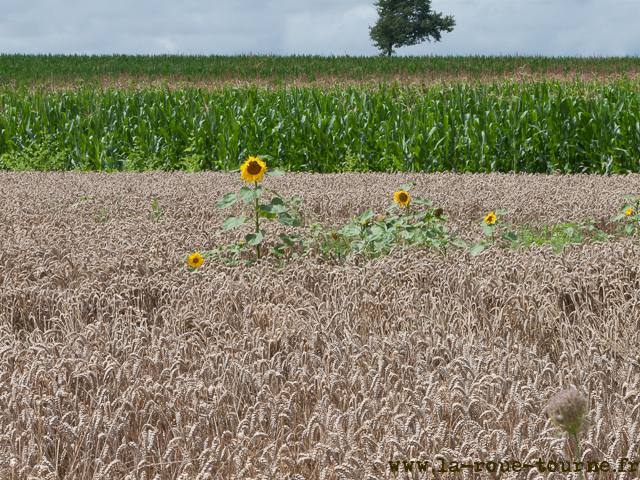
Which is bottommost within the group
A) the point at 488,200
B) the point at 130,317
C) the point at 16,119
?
Result: the point at 130,317

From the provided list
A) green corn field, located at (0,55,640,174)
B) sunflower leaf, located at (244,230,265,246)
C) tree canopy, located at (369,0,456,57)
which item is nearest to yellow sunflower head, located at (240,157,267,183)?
sunflower leaf, located at (244,230,265,246)

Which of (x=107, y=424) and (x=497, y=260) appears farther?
(x=497, y=260)

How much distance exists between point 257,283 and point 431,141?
300 inches

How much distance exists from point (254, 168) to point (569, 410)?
129 inches

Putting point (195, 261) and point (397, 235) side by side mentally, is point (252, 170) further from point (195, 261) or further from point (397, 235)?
point (397, 235)

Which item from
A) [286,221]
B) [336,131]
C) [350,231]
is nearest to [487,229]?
[350,231]

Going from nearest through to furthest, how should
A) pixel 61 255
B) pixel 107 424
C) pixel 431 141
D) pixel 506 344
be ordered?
pixel 107 424, pixel 506 344, pixel 61 255, pixel 431 141

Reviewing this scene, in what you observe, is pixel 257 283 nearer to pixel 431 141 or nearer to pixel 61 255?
pixel 61 255

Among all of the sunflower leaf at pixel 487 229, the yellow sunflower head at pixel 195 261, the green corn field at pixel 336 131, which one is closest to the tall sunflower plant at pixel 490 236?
the sunflower leaf at pixel 487 229

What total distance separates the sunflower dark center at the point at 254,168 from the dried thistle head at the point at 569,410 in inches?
128

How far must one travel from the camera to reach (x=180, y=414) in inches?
77.9

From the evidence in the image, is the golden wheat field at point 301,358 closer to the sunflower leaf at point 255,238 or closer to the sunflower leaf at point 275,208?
the sunflower leaf at point 255,238

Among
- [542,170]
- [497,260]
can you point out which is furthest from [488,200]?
[542,170]

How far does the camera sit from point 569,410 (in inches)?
35.9
